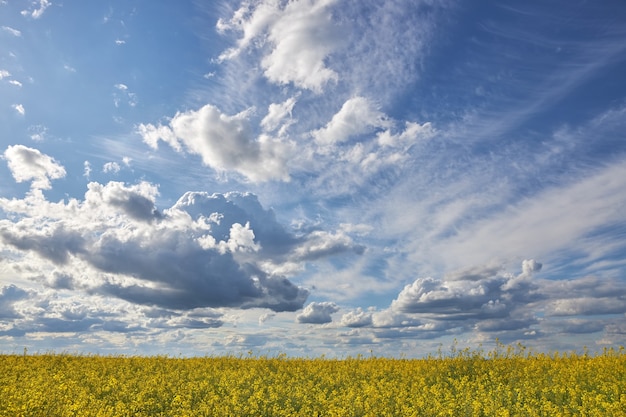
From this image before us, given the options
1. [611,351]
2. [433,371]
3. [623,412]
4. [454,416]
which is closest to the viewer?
[623,412]

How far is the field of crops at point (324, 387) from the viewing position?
47.1ft

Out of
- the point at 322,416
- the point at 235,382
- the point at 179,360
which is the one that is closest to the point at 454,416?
the point at 322,416

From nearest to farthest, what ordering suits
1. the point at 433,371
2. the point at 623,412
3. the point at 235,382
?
the point at 623,412
the point at 235,382
the point at 433,371

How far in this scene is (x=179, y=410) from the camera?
575 inches

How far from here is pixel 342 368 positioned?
2330cm

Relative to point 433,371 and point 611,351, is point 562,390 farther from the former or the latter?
point 611,351

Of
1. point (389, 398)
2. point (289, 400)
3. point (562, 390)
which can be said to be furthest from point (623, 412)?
point (289, 400)

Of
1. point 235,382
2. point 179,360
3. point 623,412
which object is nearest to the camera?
point 623,412

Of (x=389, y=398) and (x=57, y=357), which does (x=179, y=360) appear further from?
(x=389, y=398)

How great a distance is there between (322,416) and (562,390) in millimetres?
7805

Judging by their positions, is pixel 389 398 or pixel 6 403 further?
pixel 389 398

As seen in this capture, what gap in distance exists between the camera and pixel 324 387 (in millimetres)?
19359

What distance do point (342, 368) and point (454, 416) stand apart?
969 cm

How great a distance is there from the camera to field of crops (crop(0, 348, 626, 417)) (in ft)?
47.1
